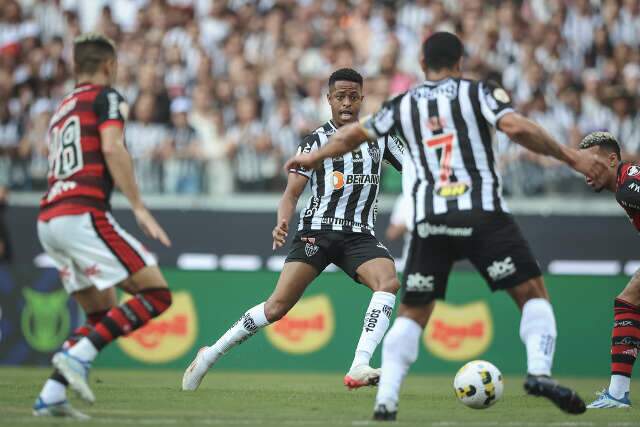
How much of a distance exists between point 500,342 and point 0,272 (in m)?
6.96

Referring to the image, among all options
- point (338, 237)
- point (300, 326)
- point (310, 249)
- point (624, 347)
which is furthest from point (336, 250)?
point (300, 326)

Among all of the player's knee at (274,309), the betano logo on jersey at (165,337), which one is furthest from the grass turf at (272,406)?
the betano logo on jersey at (165,337)

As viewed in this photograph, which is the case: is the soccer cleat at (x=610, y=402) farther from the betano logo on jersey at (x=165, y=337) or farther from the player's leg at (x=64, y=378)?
the betano logo on jersey at (x=165, y=337)

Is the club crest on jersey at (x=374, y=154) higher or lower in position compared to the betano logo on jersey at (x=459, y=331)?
higher

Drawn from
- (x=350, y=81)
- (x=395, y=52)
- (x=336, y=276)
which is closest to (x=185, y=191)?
(x=336, y=276)

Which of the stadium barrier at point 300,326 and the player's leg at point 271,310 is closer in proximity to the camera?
the player's leg at point 271,310

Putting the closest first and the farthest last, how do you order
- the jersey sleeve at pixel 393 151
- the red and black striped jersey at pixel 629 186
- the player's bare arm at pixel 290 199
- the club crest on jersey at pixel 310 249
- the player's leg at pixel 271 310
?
the red and black striped jersey at pixel 629 186
the player's bare arm at pixel 290 199
the player's leg at pixel 271 310
the club crest on jersey at pixel 310 249
the jersey sleeve at pixel 393 151

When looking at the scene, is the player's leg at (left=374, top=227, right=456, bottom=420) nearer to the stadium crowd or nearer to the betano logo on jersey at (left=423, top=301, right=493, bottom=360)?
the betano logo on jersey at (left=423, top=301, right=493, bottom=360)

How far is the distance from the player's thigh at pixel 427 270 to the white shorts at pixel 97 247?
5.99ft

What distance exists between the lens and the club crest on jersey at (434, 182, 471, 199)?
309 inches

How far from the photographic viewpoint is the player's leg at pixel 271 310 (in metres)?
10.4

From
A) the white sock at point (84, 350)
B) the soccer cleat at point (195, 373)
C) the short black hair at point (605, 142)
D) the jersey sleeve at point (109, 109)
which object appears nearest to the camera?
the white sock at point (84, 350)

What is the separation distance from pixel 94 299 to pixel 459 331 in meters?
8.52

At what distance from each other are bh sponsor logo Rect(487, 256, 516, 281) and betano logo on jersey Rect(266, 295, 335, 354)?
8369mm
